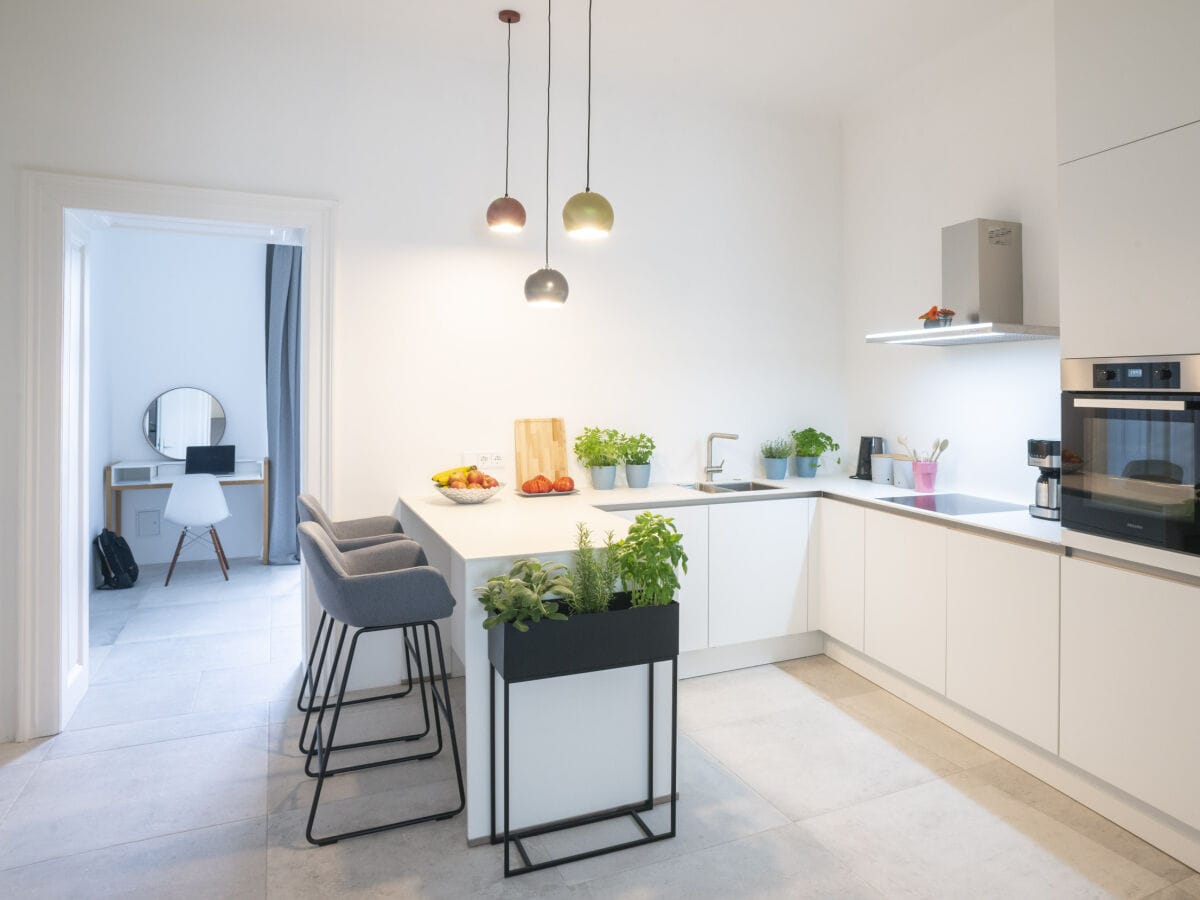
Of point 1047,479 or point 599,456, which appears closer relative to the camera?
point 1047,479

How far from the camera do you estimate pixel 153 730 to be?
305 centimetres

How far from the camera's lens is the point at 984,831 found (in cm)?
235

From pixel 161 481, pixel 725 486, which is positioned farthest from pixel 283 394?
pixel 725 486

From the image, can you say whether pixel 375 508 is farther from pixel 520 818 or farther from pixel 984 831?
pixel 984 831

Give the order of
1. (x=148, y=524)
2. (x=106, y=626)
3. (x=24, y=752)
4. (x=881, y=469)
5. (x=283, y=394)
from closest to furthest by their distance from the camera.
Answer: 1. (x=24, y=752)
2. (x=881, y=469)
3. (x=106, y=626)
4. (x=148, y=524)
5. (x=283, y=394)

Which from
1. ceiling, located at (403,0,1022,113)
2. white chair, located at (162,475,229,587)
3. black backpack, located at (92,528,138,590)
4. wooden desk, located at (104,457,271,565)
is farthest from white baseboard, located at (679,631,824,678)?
black backpack, located at (92,528,138,590)

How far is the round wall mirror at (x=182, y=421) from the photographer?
19.6ft

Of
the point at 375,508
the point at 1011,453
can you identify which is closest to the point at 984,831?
the point at 1011,453

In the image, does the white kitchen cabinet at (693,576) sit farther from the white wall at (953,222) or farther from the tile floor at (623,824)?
the white wall at (953,222)

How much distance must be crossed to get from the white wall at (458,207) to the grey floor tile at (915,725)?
4.53 ft

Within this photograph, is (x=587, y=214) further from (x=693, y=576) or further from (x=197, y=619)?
(x=197, y=619)

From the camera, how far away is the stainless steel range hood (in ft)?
10.6

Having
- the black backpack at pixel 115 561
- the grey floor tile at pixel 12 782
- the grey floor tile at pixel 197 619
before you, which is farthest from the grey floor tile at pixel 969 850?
the black backpack at pixel 115 561

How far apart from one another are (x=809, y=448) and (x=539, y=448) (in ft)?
4.81
